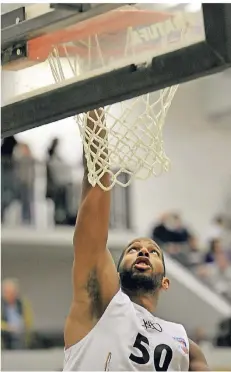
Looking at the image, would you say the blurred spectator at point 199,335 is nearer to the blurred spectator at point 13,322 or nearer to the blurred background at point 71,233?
the blurred background at point 71,233

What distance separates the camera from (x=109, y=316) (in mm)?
1926

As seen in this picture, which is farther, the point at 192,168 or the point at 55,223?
the point at 192,168

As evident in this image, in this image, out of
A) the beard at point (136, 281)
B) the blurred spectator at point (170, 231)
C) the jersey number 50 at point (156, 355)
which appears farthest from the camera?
the blurred spectator at point (170, 231)

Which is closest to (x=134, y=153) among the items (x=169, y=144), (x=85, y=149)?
(x=85, y=149)

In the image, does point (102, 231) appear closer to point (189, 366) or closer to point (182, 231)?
point (189, 366)

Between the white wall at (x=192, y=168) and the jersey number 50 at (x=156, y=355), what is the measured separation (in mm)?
3164

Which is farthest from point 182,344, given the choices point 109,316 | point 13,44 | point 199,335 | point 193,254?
point 193,254

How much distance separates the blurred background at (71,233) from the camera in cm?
430

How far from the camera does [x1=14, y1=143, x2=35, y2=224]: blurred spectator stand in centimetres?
448

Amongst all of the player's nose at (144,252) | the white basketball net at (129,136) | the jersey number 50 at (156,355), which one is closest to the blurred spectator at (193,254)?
the player's nose at (144,252)

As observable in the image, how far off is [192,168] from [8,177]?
138cm

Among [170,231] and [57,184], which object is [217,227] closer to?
[170,231]

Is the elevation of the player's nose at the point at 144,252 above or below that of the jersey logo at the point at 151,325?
above

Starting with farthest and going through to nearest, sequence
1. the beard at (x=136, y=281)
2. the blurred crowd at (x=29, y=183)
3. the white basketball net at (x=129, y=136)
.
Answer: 1. the blurred crowd at (x=29, y=183)
2. the beard at (x=136, y=281)
3. the white basketball net at (x=129, y=136)
